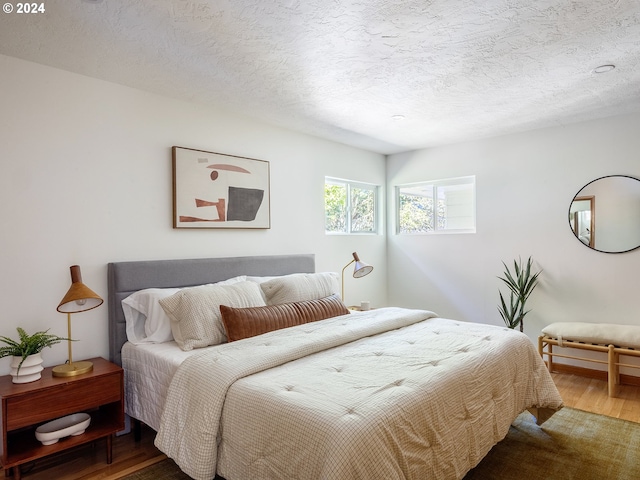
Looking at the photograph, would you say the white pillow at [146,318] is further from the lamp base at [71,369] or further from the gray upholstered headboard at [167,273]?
the lamp base at [71,369]

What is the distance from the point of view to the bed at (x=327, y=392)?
4.75ft

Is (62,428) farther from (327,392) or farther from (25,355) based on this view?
(327,392)

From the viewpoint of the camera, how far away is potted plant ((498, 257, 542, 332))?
3.90 metres

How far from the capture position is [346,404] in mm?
1519

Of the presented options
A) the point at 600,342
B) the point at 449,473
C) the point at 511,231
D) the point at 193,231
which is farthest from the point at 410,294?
the point at 449,473

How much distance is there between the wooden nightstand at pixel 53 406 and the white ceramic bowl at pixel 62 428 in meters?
0.03

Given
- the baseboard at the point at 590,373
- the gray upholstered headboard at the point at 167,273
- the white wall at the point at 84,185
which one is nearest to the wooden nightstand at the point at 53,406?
the gray upholstered headboard at the point at 167,273

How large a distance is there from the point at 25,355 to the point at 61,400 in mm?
312

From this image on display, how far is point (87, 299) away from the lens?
2.34 m

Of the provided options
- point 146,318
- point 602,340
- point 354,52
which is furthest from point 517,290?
point 146,318

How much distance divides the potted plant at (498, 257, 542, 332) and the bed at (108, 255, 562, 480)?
4.72ft

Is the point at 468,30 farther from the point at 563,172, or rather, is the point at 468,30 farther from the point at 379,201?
the point at 379,201

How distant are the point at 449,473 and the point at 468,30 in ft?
7.06

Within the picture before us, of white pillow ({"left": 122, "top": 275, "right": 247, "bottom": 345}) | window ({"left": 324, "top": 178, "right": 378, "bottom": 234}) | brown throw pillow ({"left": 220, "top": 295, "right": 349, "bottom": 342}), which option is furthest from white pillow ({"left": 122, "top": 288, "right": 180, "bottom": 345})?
window ({"left": 324, "top": 178, "right": 378, "bottom": 234})
